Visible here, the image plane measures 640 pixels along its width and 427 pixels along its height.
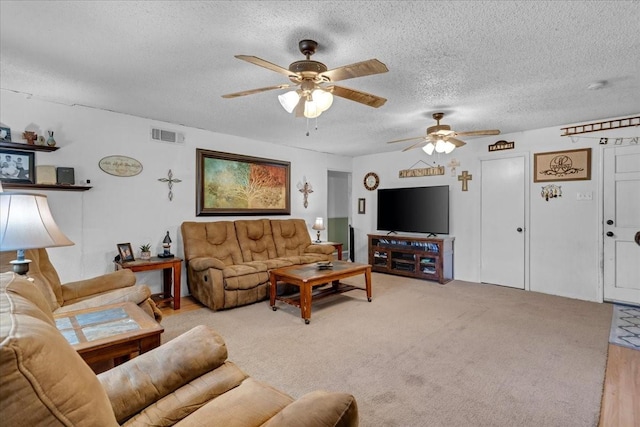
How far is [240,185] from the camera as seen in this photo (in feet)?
16.6

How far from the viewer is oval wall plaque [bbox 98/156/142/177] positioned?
3810mm

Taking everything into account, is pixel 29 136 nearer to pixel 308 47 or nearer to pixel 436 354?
pixel 308 47

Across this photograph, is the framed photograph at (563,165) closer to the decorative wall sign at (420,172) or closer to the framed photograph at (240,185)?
the decorative wall sign at (420,172)

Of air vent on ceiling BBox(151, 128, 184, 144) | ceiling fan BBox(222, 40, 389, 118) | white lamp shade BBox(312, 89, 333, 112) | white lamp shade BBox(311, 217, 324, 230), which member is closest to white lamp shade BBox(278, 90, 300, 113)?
ceiling fan BBox(222, 40, 389, 118)

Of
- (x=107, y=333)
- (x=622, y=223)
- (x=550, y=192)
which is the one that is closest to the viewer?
(x=107, y=333)

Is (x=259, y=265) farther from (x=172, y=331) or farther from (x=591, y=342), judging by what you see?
(x=591, y=342)

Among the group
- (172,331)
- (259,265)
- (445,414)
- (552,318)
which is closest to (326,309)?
(259,265)

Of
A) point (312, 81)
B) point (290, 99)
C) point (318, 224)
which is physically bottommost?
point (318, 224)

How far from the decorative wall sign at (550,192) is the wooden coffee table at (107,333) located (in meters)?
5.03

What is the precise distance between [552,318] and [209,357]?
12.2 ft

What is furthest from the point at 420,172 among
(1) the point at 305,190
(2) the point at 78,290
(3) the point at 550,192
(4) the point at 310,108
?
(2) the point at 78,290

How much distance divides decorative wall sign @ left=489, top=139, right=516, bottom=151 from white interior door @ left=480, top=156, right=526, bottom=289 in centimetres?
16

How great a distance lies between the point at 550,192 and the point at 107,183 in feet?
19.0

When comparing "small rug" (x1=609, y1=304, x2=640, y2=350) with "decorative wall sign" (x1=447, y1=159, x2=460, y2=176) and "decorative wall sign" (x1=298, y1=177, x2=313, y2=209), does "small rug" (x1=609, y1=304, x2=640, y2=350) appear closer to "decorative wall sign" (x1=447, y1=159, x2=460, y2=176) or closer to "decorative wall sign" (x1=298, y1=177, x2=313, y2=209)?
"decorative wall sign" (x1=447, y1=159, x2=460, y2=176)
